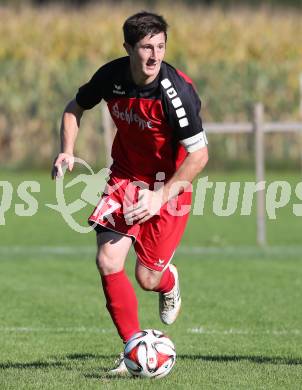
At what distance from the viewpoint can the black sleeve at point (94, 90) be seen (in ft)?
24.9

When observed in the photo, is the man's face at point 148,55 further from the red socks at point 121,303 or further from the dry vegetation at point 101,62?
the dry vegetation at point 101,62

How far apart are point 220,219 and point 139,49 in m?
13.0

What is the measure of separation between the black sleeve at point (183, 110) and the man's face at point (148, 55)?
0.17 meters

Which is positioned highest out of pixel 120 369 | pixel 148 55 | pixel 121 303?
pixel 148 55

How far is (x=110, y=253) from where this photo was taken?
748cm

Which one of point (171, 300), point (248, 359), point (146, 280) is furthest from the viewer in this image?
point (171, 300)

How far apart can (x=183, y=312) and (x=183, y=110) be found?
151 inches

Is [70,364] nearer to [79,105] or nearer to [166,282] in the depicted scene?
[166,282]

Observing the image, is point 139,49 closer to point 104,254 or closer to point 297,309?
point 104,254

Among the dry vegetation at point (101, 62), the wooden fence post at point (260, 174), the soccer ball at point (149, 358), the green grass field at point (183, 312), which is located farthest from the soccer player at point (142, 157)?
the dry vegetation at point (101, 62)

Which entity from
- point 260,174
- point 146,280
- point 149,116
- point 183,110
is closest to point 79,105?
point 149,116

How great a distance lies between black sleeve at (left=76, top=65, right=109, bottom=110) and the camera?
24.9 ft

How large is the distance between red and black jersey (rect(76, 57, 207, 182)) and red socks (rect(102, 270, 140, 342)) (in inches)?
28.2

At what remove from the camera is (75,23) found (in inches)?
1297
